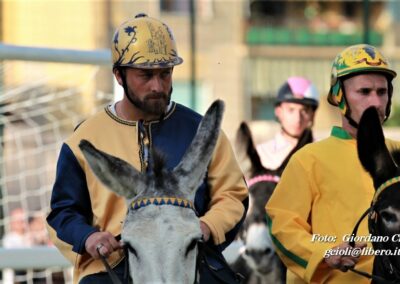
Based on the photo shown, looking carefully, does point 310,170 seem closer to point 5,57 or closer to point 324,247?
point 324,247

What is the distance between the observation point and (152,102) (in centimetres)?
496

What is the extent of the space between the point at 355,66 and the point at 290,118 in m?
3.17

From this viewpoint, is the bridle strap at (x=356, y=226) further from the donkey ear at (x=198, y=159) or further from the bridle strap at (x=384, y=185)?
the donkey ear at (x=198, y=159)

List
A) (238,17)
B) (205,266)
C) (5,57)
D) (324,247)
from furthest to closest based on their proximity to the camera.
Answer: (238,17) → (5,57) → (324,247) → (205,266)

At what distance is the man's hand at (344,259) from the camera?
15.6ft

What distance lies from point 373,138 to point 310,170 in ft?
1.82

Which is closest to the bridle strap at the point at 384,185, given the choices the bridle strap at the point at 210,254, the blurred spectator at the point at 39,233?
the bridle strap at the point at 210,254

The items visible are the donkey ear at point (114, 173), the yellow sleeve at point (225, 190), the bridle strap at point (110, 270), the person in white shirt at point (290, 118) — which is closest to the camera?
the donkey ear at point (114, 173)

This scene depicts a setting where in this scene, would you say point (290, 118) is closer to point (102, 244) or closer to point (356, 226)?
point (356, 226)

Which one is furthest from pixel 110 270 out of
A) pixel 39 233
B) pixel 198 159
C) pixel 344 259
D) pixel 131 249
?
pixel 39 233

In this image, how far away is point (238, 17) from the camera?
25.4m

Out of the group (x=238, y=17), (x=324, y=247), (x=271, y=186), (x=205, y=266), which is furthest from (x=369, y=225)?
(x=238, y=17)

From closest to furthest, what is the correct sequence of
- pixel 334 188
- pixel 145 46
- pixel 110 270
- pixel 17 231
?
pixel 110 270, pixel 145 46, pixel 334 188, pixel 17 231

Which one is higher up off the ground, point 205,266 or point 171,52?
point 171,52
